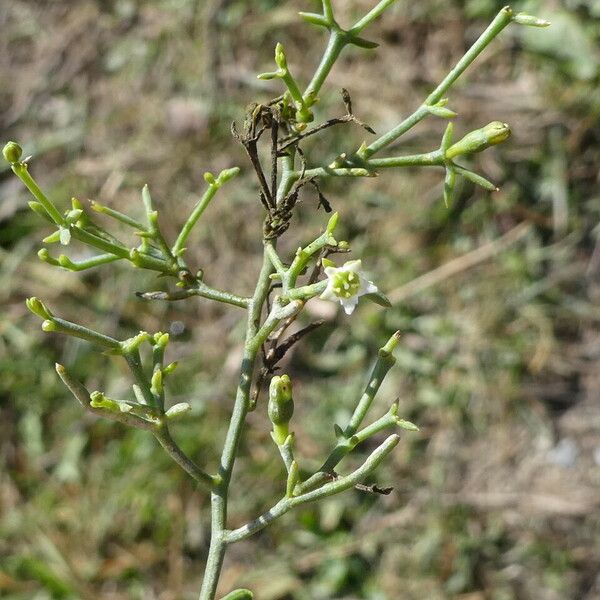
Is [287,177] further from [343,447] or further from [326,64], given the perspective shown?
[343,447]

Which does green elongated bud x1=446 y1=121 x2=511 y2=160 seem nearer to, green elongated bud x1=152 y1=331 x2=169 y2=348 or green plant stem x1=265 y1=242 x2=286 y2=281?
green plant stem x1=265 y1=242 x2=286 y2=281

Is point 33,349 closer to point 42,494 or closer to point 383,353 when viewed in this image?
point 42,494

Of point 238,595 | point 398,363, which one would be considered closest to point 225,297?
point 238,595

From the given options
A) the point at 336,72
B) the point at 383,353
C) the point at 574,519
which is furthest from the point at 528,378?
the point at 383,353

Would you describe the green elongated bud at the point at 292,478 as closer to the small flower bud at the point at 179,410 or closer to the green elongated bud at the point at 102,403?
the small flower bud at the point at 179,410

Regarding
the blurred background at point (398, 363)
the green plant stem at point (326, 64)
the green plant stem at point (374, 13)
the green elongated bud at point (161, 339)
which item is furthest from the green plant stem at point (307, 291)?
the blurred background at point (398, 363)
